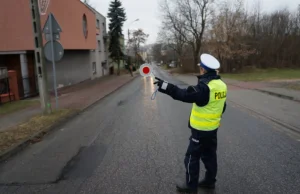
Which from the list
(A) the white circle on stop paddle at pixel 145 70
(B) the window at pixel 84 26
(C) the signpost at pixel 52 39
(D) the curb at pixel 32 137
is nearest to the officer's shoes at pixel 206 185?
(A) the white circle on stop paddle at pixel 145 70

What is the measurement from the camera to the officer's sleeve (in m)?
3.25

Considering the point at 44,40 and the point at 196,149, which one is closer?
the point at 196,149

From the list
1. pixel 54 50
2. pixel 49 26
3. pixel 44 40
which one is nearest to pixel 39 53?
pixel 54 50

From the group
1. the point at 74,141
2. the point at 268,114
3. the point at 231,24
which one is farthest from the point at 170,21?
the point at 74,141

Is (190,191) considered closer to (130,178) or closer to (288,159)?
(130,178)

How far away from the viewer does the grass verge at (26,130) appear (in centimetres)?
595

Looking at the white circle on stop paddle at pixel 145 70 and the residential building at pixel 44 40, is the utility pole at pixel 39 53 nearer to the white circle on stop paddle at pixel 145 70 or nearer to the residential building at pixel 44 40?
the white circle on stop paddle at pixel 145 70

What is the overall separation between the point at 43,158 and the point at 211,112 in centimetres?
347

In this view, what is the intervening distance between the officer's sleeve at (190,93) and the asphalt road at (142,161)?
1.37 metres

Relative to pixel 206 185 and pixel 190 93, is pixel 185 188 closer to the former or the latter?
pixel 206 185

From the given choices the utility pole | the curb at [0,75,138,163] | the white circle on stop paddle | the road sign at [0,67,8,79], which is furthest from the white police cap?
the road sign at [0,67,8,79]

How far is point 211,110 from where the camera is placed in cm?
348

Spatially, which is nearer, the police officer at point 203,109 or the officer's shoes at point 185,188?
the police officer at point 203,109

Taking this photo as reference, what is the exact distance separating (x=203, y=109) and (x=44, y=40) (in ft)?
48.5
